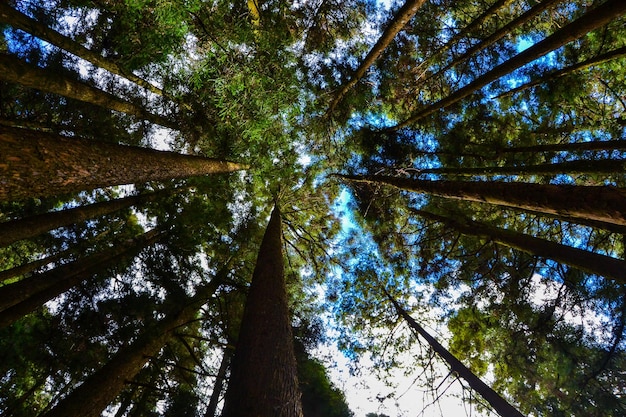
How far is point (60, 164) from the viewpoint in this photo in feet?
10.1

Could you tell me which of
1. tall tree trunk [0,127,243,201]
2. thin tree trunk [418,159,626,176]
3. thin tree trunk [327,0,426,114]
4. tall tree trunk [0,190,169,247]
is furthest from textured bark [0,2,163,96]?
thin tree trunk [418,159,626,176]

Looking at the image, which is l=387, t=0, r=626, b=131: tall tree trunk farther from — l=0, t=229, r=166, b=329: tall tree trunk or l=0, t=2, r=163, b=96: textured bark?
l=0, t=229, r=166, b=329: tall tree trunk

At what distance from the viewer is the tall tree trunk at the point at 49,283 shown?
5594mm

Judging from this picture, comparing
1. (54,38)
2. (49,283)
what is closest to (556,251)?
(49,283)

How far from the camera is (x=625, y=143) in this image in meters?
5.25

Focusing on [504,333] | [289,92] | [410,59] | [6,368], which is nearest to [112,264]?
[6,368]

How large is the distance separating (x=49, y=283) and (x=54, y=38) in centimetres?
461

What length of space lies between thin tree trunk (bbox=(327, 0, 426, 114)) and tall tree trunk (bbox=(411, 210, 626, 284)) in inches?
171

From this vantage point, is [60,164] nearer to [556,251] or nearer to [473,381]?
[556,251]

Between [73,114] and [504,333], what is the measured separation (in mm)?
11777

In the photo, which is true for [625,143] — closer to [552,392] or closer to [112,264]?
[552,392]

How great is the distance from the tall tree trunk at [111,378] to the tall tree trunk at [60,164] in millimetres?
2948

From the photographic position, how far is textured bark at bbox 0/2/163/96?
4.84 m

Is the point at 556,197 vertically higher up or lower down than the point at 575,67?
lower down
